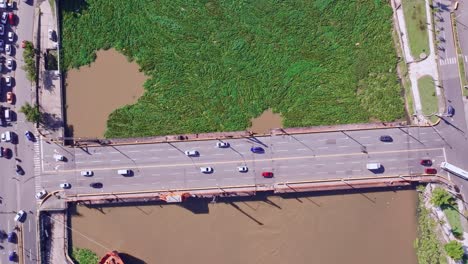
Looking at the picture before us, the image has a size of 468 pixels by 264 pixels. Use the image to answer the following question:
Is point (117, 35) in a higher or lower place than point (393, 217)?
higher

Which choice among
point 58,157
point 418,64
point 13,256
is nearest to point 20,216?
point 13,256

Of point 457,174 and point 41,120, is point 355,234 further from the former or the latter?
point 41,120

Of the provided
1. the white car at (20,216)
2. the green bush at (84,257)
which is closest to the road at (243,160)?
the white car at (20,216)

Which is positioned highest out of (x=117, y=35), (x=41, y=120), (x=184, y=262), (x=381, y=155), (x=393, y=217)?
(x=117, y=35)

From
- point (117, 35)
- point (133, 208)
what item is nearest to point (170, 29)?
point (117, 35)

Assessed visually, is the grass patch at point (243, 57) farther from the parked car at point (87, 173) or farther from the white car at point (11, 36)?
the white car at point (11, 36)

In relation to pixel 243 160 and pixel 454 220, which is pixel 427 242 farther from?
pixel 243 160
